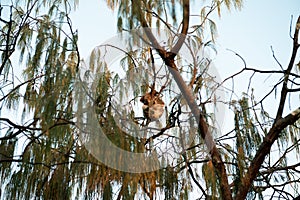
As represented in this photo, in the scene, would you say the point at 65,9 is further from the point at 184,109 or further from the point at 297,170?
the point at 297,170

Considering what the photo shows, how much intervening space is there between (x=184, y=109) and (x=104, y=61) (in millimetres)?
356

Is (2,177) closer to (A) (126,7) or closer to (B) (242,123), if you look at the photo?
(A) (126,7)

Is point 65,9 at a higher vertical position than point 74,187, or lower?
higher

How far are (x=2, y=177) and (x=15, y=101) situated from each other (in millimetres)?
330

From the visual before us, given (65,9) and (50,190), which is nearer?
(50,190)

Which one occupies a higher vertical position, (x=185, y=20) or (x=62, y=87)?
(x=185, y=20)

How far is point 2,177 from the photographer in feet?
5.84

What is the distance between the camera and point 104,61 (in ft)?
6.28

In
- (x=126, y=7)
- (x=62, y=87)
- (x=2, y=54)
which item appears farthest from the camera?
(x=2, y=54)

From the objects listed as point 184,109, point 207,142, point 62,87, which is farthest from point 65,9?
point 207,142

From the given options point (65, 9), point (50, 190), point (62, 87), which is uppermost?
point (65, 9)

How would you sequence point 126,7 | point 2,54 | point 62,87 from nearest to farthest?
1. point 62,87
2. point 126,7
3. point 2,54

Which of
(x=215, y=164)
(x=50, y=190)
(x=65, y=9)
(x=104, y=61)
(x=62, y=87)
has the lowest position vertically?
(x=50, y=190)

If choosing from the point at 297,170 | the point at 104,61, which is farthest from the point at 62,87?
the point at 297,170
